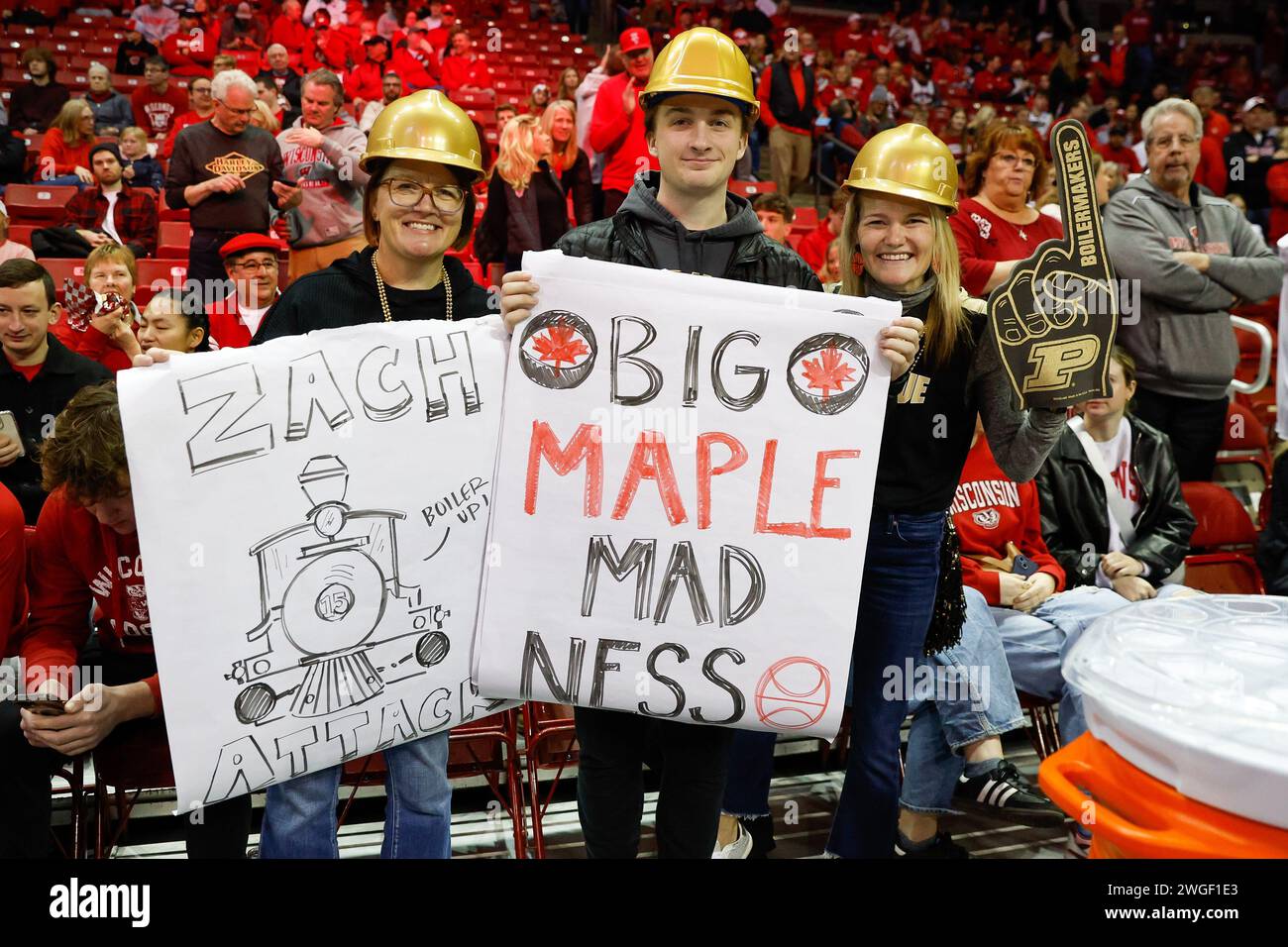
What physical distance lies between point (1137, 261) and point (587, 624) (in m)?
3.15

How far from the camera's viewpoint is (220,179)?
5.90 metres

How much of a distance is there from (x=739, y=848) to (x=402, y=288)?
177 cm

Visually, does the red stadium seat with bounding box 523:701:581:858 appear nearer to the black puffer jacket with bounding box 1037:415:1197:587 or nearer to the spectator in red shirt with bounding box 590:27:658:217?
the black puffer jacket with bounding box 1037:415:1197:587

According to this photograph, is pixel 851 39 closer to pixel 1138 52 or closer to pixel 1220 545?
pixel 1138 52

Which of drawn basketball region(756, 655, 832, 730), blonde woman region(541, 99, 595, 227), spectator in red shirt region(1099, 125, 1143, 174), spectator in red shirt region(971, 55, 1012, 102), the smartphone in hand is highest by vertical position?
spectator in red shirt region(971, 55, 1012, 102)

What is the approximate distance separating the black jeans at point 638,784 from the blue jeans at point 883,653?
46 cm

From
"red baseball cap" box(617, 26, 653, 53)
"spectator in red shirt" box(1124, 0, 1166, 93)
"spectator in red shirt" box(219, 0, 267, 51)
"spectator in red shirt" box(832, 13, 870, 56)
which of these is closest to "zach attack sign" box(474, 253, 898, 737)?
"red baseball cap" box(617, 26, 653, 53)

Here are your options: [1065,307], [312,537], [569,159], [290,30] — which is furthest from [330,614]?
[290,30]

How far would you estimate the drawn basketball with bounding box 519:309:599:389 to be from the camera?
2471mm

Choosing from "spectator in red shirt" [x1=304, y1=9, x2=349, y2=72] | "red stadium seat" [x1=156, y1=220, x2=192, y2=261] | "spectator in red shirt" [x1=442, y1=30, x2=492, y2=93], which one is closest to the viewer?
"red stadium seat" [x1=156, y1=220, x2=192, y2=261]

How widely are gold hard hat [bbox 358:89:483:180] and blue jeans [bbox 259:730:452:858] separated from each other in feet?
4.09

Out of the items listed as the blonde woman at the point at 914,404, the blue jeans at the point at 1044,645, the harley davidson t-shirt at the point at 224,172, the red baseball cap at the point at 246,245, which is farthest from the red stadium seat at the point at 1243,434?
the harley davidson t-shirt at the point at 224,172

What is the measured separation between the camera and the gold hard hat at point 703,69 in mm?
2438
